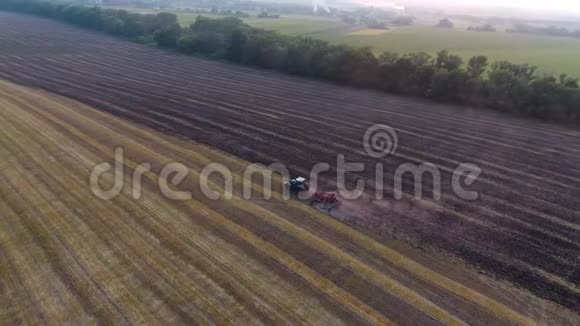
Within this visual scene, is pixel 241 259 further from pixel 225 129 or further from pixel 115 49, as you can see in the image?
pixel 115 49

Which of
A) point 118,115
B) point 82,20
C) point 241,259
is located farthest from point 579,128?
point 82,20

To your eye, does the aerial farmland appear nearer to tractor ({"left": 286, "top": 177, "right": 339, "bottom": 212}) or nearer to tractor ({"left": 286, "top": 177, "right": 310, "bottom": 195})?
tractor ({"left": 286, "top": 177, "right": 339, "bottom": 212})

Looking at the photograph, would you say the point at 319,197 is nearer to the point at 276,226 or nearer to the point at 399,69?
the point at 276,226

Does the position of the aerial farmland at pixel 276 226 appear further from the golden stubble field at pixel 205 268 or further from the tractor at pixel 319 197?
the tractor at pixel 319 197
